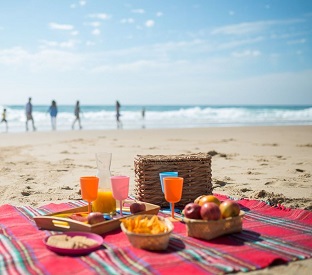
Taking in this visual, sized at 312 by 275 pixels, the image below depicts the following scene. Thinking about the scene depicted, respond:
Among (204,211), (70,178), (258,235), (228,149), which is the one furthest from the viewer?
(228,149)

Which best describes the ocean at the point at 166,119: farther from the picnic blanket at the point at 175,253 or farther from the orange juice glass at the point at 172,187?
the picnic blanket at the point at 175,253

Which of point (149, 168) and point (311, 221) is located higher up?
point (149, 168)

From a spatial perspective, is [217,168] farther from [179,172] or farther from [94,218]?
[94,218]

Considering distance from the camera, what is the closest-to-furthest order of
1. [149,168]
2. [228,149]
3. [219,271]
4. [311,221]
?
[219,271] < [311,221] < [149,168] < [228,149]

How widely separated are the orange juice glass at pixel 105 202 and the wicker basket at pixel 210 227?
2.33 feet

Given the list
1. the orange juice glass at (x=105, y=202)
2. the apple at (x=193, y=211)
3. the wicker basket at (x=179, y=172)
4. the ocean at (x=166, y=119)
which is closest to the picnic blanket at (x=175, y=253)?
the apple at (x=193, y=211)

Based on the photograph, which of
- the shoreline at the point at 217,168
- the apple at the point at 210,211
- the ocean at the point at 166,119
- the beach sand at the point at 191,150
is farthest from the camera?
the ocean at the point at 166,119

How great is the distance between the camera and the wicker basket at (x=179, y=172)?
13.5ft

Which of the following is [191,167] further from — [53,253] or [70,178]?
[70,178]

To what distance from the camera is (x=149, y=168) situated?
4.12 meters

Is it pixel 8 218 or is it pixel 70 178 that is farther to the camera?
pixel 70 178

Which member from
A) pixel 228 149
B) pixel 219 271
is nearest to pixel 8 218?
pixel 219 271

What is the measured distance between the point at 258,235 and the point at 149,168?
1340 mm

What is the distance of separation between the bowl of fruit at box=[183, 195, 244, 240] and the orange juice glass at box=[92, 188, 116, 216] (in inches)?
27.8
